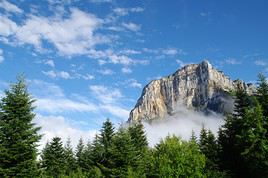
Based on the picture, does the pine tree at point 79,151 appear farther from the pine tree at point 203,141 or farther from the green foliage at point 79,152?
the pine tree at point 203,141

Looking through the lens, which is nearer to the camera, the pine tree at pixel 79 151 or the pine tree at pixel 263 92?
the pine tree at pixel 263 92

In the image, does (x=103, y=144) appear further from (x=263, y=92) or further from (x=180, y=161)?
(x=263, y=92)

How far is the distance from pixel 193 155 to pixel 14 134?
22912 millimetres

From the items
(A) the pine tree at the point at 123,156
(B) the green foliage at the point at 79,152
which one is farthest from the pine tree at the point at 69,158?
(A) the pine tree at the point at 123,156

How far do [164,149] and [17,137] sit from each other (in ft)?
82.8

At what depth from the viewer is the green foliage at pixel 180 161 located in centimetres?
4519

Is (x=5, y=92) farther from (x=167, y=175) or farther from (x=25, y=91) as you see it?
(x=167, y=175)

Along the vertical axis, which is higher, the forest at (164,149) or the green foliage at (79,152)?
the green foliage at (79,152)

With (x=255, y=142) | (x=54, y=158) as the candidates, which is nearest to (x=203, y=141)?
(x=255, y=142)

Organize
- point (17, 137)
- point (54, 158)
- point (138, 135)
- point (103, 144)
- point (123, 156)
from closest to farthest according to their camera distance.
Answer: point (17, 137)
point (123, 156)
point (103, 144)
point (138, 135)
point (54, 158)

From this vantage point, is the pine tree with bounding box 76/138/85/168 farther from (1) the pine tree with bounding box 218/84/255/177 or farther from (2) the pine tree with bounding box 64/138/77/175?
(1) the pine tree with bounding box 218/84/255/177

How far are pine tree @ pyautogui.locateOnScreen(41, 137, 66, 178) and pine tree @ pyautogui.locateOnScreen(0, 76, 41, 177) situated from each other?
39.0 meters

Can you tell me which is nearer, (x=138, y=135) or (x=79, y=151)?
(x=138, y=135)

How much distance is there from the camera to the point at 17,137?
34281 mm
